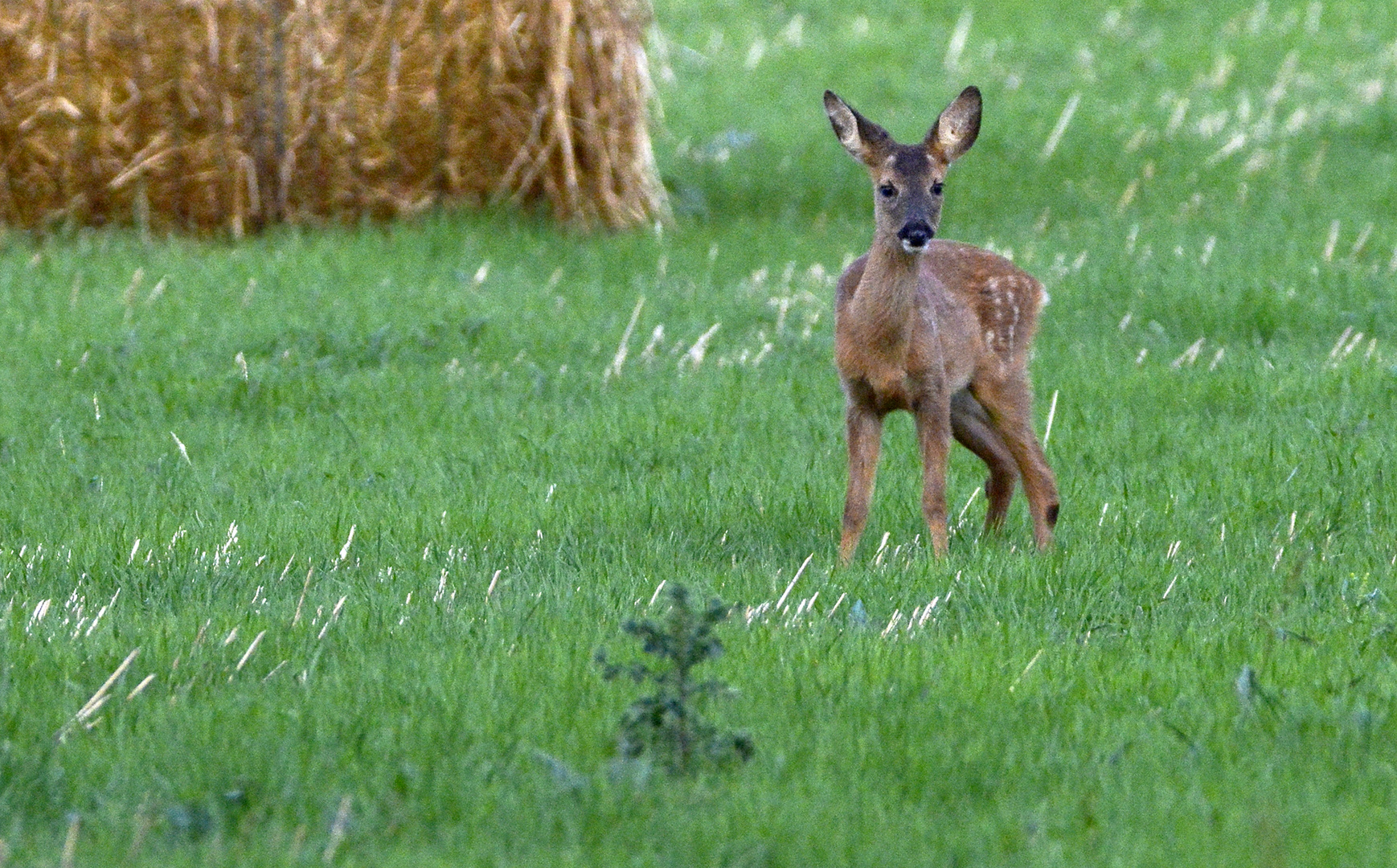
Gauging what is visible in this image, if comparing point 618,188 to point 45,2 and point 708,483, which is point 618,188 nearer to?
point 45,2

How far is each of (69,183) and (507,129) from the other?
112 inches

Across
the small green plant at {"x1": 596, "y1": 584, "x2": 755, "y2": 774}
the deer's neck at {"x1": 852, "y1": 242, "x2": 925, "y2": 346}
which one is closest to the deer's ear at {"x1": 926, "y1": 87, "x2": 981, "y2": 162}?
the deer's neck at {"x1": 852, "y1": 242, "x2": 925, "y2": 346}

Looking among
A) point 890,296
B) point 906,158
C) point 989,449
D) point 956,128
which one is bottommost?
point 989,449

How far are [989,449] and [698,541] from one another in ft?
4.74

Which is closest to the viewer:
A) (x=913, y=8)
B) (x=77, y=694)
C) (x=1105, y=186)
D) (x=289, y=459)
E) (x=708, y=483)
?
(x=77, y=694)

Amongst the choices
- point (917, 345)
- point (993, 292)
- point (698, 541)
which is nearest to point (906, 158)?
point (917, 345)

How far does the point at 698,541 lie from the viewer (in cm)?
693

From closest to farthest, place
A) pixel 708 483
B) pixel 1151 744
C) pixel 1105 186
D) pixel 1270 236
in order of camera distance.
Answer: pixel 1151 744 < pixel 708 483 < pixel 1270 236 < pixel 1105 186

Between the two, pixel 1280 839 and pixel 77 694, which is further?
pixel 77 694

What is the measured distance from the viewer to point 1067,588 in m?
6.15

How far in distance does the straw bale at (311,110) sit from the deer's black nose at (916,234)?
6.12 meters

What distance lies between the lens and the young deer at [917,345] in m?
7.03

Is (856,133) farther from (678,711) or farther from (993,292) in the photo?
(678,711)

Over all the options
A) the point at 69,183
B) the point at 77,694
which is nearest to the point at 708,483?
the point at 77,694
